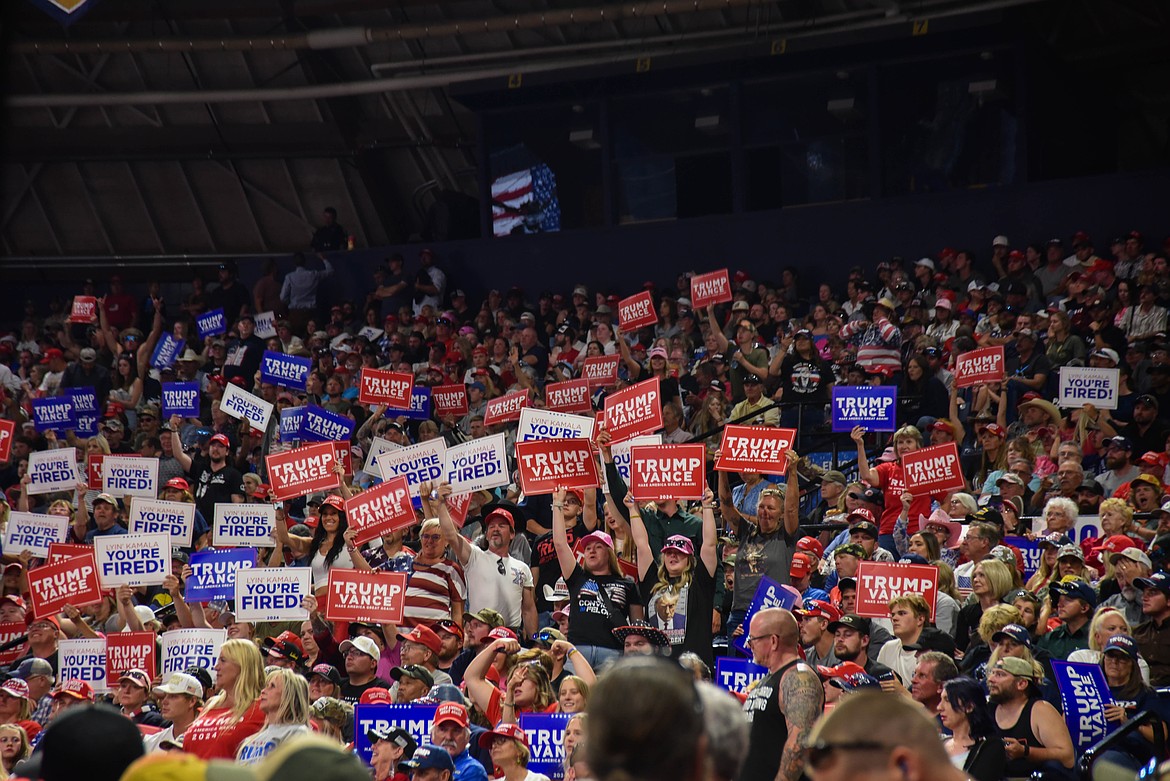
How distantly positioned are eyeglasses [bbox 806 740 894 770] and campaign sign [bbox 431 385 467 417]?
43.4 feet

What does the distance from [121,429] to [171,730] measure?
9.03 meters

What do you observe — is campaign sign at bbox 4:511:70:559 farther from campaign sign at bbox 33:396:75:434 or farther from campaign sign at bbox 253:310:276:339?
campaign sign at bbox 253:310:276:339

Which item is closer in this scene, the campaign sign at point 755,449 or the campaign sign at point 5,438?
the campaign sign at point 755,449

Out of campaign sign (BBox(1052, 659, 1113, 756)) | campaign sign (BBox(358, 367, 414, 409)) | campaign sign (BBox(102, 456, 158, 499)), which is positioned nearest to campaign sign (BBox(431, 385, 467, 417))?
campaign sign (BBox(358, 367, 414, 409))

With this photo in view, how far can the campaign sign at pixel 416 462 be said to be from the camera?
11.8 m

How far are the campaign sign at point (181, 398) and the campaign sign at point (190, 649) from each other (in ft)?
22.1

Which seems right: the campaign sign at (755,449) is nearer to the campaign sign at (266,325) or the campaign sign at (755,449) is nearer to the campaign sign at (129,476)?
the campaign sign at (129,476)

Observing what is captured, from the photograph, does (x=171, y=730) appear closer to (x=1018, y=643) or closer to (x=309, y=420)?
(x=1018, y=643)

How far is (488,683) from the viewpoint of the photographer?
8555 mm

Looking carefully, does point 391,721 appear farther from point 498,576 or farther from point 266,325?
point 266,325

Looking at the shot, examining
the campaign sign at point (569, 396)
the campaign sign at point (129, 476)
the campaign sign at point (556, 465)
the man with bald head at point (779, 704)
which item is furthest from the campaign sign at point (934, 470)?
the campaign sign at point (129, 476)

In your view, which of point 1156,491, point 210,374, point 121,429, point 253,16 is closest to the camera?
point 1156,491

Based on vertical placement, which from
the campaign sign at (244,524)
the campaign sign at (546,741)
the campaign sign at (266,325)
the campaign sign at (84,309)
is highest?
the campaign sign at (84,309)

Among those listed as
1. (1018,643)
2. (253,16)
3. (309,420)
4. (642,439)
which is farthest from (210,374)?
(1018,643)
